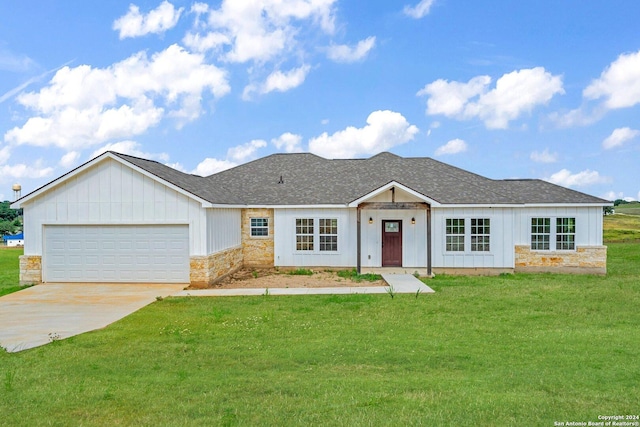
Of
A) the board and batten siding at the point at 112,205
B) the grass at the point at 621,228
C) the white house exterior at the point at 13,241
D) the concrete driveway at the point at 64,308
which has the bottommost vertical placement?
the concrete driveway at the point at 64,308

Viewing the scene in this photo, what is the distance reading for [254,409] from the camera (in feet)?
19.7

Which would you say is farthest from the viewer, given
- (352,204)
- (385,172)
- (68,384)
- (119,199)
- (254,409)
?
(385,172)

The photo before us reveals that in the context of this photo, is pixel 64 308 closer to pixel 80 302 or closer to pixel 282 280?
pixel 80 302

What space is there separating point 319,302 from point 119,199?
8.78 meters

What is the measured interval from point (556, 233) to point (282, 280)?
11595 mm

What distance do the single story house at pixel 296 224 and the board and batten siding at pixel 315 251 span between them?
1.7 inches

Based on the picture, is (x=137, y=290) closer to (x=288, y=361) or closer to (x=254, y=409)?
(x=288, y=361)

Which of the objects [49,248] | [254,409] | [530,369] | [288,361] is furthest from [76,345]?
[49,248]

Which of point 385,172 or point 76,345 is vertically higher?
point 385,172

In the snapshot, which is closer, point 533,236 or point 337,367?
point 337,367

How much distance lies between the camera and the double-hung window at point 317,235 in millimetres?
21469

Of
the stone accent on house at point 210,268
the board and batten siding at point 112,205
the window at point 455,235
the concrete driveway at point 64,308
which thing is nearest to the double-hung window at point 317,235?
the stone accent on house at point 210,268

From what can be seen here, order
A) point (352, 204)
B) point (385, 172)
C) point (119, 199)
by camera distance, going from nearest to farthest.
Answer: point (119, 199) < point (352, 204) < point (385, 172)

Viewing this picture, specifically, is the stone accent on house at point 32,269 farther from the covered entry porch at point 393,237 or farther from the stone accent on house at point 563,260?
the stone accent on house at point 563,260
